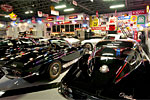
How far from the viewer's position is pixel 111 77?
84.4 inches

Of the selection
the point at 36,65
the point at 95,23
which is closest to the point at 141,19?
the point at 95,23

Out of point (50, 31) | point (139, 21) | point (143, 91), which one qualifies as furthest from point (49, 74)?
point (50, 31)

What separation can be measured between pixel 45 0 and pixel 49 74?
983cm

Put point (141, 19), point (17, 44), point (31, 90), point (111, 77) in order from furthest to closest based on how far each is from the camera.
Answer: point (141, 19), point (17, 44), point (31, 90), point (111, 77)

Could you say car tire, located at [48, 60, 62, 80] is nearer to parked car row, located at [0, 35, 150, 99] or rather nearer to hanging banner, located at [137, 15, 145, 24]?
parked car row, located at [0, 35, 150, 99]

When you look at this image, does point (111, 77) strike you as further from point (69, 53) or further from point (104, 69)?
point (69, 53)

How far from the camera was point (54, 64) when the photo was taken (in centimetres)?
353

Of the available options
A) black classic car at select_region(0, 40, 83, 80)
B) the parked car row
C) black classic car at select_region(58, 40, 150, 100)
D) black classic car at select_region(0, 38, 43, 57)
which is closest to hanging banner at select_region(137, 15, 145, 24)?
the parked car row

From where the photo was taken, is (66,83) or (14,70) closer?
(66,83)

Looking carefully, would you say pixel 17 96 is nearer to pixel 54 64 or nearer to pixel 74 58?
pixel 54 64

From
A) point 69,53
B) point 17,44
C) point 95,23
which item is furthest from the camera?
point 95,23

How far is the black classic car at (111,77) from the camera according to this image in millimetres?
1763

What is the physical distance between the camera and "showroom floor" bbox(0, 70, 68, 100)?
2.71m

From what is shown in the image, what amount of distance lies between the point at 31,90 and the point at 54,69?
927 millimetres
